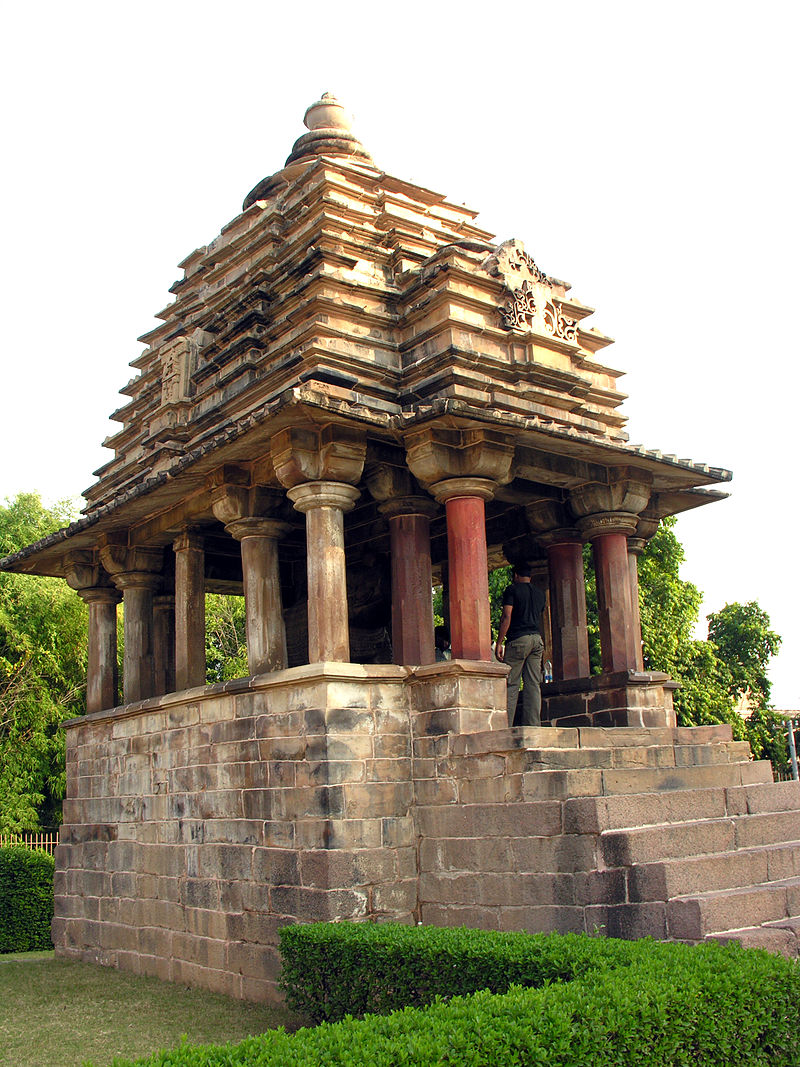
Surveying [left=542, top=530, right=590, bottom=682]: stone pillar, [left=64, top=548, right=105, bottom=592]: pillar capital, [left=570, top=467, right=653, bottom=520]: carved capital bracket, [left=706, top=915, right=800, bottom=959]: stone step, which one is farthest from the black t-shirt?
[left=64, top=548, right=105, bottom=592]: pillar capital

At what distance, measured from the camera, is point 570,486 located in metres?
11.1

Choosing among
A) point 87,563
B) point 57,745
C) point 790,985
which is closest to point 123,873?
point 87,563

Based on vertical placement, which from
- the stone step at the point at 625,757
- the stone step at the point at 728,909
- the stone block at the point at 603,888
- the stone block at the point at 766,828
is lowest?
the stone step at the point at 728,909

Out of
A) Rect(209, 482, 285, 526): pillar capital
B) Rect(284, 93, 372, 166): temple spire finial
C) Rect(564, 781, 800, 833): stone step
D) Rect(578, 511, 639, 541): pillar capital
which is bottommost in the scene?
Rect(564, 781, 800, 833): stone step

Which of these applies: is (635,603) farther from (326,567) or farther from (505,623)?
(326,567)

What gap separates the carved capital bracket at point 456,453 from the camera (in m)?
9.41

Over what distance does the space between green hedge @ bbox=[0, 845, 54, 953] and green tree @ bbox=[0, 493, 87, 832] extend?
6042 mm

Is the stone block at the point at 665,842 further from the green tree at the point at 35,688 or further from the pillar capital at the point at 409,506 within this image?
the green tree at the point at 35,688

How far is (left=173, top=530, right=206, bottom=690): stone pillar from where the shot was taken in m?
11.5

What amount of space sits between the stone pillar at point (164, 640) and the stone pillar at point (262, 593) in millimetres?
4423

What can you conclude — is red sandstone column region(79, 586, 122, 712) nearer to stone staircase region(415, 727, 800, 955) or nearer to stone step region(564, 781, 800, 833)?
stone staircase region(415, 727, 800, 955)

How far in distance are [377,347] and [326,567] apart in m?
2.83

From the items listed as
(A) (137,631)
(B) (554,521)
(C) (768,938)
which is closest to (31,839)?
(A) (137,631)

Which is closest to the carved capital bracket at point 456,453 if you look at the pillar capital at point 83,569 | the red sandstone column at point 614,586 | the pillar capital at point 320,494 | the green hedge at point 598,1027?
the pillar capital at point 320,494
